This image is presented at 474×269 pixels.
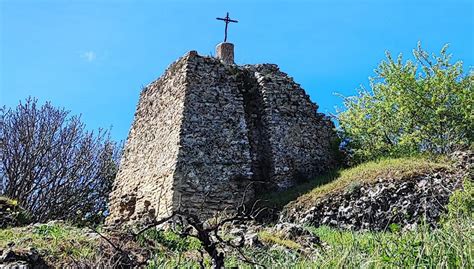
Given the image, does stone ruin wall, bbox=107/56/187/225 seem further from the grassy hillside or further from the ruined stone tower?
the grassy hillside

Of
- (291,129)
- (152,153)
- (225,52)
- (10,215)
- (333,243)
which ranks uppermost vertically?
(225,52)

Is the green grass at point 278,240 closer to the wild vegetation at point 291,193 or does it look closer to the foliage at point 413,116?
the wild vegetation at point 291,193

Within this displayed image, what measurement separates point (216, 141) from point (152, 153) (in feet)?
5.67

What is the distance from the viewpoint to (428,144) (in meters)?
12.9

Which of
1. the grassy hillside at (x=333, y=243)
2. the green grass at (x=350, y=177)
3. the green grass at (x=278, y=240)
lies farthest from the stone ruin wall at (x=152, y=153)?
the green grass at (x=278, y=240)

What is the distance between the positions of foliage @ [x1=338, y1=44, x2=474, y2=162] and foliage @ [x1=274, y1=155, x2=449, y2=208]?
4.61 feet

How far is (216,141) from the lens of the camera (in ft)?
37.6

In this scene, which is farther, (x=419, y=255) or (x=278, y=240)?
(x=278, y=240)

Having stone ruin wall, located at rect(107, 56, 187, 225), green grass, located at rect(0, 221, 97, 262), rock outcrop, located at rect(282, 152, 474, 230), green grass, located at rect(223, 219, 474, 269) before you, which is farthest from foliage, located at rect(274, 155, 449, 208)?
green grass, located at rect(223, 219, 474, 269)

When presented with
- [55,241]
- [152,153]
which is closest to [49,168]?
[152,153]

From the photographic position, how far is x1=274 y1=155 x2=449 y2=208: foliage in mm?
10188

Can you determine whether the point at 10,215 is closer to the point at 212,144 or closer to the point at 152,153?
the point at 152,153

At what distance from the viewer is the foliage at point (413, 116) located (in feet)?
41.8

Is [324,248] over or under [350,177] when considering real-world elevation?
under
